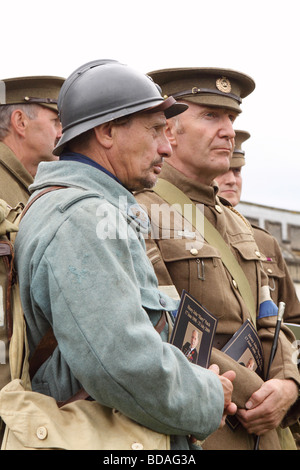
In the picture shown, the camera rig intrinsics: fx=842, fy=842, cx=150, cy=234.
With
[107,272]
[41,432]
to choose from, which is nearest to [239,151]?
[107,272]

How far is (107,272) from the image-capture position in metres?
2.75

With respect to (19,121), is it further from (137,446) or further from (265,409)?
(137,446)

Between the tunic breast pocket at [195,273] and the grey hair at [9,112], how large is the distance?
192 cm

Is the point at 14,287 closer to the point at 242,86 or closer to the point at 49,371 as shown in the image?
the point at 49,371

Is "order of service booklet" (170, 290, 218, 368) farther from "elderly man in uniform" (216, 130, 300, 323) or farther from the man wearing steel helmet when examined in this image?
"elderly man in uniform" (216, 130, 300, 323)

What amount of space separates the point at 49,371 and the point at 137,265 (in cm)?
49

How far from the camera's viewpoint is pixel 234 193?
7.39 metres

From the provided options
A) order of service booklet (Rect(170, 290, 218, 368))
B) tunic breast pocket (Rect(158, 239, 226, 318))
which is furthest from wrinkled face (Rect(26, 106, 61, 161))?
order of service booklet (Rect(170, 290, 218, 368))

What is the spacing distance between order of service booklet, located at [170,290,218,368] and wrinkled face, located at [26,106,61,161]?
2.42 m

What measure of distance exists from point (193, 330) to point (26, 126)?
2750mm

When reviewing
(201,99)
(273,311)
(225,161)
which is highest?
(201,99)

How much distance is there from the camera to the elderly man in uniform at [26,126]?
523 cm

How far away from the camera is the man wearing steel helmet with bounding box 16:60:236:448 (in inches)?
107
